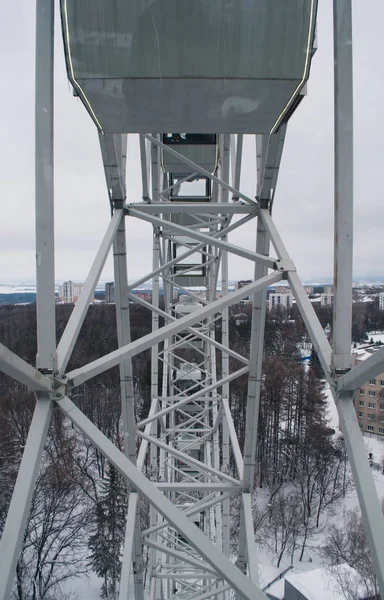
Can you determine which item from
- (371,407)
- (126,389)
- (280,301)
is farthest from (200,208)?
(280,301)

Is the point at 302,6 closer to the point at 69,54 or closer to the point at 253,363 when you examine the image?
the point at 69,54

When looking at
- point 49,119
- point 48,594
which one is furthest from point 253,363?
point 48,594

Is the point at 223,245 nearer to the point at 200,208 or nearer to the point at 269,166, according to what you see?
the point at 200,208

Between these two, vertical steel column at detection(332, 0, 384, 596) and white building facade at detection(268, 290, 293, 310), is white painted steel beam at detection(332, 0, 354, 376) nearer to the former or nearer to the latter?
vertical steel column at detection(332, 0, 384, 596)

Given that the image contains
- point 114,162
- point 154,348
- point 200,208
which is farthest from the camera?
point 154,348

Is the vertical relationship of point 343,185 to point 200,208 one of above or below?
below

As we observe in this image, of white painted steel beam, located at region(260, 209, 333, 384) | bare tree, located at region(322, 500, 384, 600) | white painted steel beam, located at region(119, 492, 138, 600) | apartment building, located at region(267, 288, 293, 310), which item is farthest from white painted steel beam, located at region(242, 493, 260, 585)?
apartment building, located at region(267, 288, 293, 310)
